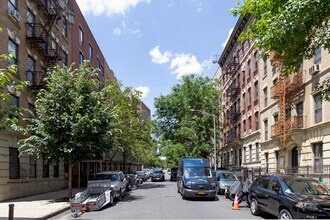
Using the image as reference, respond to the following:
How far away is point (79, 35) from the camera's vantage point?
118ft

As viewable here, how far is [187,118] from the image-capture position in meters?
45.5

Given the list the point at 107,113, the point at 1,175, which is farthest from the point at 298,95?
the point at 1,175

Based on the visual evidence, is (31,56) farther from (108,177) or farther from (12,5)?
(108,177)

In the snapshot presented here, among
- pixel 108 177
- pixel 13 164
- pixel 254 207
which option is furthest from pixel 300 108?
pixel 13 164

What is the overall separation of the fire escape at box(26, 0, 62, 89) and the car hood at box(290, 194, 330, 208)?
719 inches

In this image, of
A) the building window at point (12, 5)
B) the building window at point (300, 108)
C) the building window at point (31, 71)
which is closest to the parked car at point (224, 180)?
the building window at point (300, 108)

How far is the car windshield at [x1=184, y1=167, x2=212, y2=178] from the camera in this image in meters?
20.8

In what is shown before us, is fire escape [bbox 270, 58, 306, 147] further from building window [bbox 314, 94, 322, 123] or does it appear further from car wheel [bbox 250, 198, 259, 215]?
car wheel [bbox 250, 198, 259, 215]

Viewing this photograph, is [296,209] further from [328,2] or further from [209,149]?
[209,149]

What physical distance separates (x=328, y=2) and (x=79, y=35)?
30921mm

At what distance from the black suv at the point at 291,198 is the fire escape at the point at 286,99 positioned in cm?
1014

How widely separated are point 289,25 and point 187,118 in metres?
37.0

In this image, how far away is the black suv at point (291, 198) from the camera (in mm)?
9898

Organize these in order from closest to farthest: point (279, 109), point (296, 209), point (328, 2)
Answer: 1. point (328, 2)
2. point (296, 209)
3. point (279, 109)
